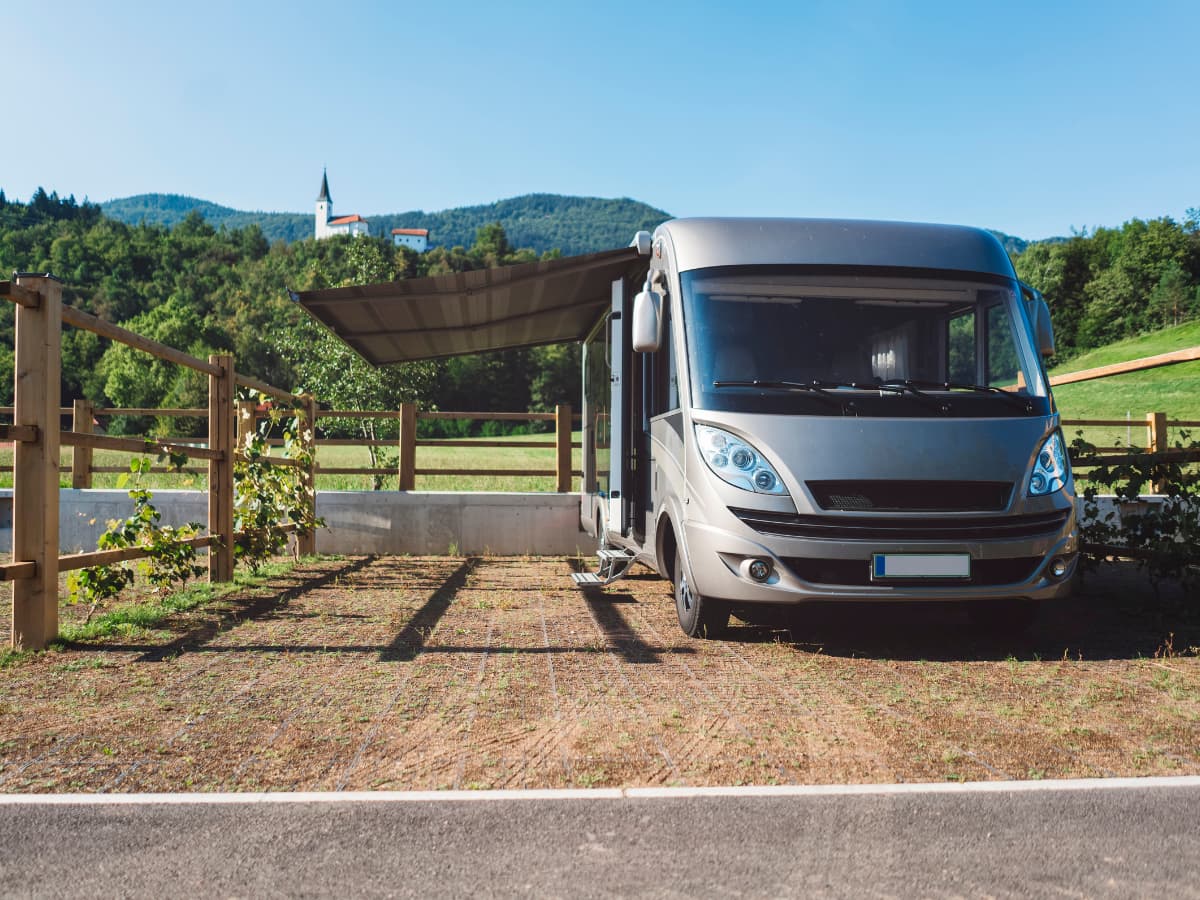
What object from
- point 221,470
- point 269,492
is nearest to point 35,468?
point 221,470

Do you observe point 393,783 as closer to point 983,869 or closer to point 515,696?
point 515,696

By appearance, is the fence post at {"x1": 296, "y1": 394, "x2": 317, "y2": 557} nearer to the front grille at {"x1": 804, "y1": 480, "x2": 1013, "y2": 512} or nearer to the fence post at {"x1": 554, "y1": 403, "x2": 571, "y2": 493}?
the fence post at {"x1": 554, "y1": 403, "x2": 571, "y2": 493}

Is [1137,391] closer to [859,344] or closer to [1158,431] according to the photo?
[1158,431]

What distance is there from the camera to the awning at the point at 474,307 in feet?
25.0

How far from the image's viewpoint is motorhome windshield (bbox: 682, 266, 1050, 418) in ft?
18.6

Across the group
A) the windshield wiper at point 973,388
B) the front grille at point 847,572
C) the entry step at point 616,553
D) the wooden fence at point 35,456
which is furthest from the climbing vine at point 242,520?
the windshield wiper at point 973,388

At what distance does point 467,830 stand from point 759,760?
44.2 inches

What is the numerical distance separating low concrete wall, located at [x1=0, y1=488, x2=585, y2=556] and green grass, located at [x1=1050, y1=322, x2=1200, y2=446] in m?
29.9

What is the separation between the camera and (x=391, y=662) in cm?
→ 515

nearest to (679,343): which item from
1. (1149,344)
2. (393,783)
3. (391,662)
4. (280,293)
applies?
(391,662)

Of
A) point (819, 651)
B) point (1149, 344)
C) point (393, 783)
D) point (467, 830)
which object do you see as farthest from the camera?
point (1149, 344)

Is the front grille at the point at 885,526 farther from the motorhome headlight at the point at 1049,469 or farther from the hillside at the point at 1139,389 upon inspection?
the hillside at the point at 1139,389

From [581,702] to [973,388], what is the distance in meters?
2.97

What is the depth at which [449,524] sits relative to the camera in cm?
1170
